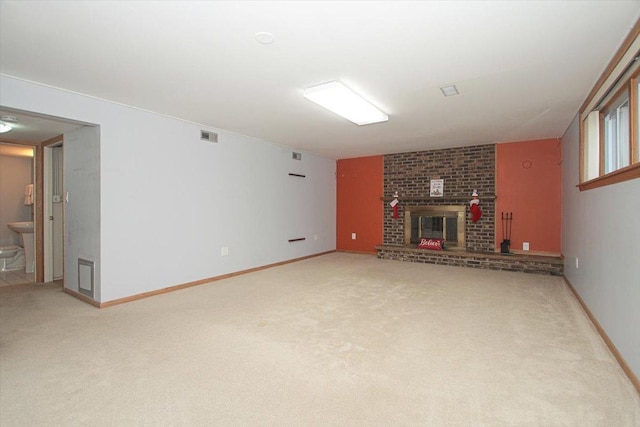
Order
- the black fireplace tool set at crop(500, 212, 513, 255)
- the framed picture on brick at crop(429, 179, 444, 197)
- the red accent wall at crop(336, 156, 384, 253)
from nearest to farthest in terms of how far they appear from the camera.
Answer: the black fireplace tool set at crop(500, 212, 513, 255), the framed picture on brick at crop(429, 179, 444, 197), the red accent wall at crop(336, 156, 384, 253)

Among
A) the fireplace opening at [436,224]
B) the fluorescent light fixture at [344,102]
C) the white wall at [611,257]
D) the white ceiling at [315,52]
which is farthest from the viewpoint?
the fireplace opening at [436,224]

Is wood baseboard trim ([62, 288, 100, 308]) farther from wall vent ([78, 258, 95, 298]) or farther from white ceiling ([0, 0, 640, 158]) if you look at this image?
white ceiling ([0, 0, 640, 158])

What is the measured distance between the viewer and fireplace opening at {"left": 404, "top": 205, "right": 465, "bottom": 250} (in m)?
6.24

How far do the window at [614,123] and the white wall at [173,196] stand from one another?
4.45m

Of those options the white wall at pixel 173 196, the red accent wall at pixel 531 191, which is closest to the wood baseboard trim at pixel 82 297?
the white wall at pixel 173 196

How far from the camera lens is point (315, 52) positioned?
7.95ft

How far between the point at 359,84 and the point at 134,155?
276 cm

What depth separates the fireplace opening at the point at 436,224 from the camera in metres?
6.24

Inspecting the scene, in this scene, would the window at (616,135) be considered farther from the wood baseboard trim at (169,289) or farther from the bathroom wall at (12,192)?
the bathroom wall at (12,192)

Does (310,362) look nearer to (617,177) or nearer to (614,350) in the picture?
(614,350)

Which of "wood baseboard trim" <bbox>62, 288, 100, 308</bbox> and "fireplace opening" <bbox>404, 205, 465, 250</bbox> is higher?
"fireplace opening" <bbox>404, 205, 465, 250</bbox>

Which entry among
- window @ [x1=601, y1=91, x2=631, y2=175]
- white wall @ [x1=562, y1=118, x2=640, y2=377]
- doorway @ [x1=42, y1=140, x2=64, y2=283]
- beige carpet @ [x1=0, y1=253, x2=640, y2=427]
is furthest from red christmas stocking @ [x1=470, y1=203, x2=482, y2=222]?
doorway @ [x1=42, y1=140, x2=64, y2=283]

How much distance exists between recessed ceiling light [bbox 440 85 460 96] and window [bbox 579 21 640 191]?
45.9 inches

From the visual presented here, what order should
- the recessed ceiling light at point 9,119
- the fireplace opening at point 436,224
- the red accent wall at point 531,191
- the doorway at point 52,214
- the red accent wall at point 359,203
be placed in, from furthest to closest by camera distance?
the red accent wall at point 359,203, the fireplace opening at point 436,224, the red accent wall at point 531,191, the doorway at point 52,214, the recessed ceiling light at point 9,119
